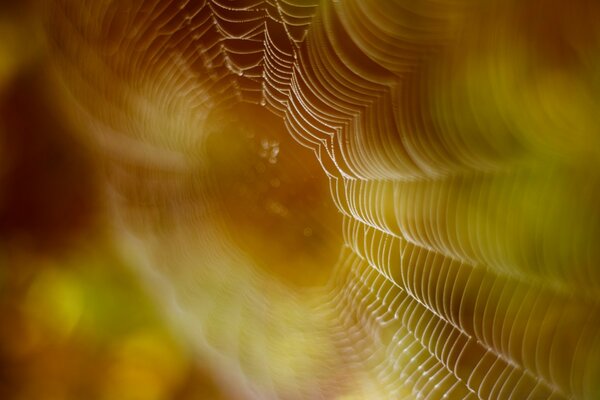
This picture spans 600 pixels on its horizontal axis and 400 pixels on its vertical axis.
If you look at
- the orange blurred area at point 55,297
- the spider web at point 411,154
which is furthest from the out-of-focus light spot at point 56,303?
the spider web at point 411,154

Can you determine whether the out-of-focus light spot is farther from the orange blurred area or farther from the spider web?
→ the spider web

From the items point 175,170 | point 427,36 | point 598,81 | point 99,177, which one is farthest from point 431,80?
point 99,177

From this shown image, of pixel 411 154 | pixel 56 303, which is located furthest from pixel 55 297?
pixel 411 154

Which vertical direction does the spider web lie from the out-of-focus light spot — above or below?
above

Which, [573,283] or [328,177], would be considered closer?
[573,283]

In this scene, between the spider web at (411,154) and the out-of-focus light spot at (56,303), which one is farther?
the out-of-focus light spot at (56,303)

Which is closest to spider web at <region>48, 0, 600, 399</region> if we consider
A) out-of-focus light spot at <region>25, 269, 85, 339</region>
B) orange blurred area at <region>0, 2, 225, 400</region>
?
orange blurred area at <region>0, 2, 225, 400</region>

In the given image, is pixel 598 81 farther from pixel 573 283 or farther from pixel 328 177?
pixel 328 177

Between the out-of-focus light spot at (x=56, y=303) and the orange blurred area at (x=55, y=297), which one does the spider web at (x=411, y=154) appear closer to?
the orange blurred area at (x=55, y=297)
